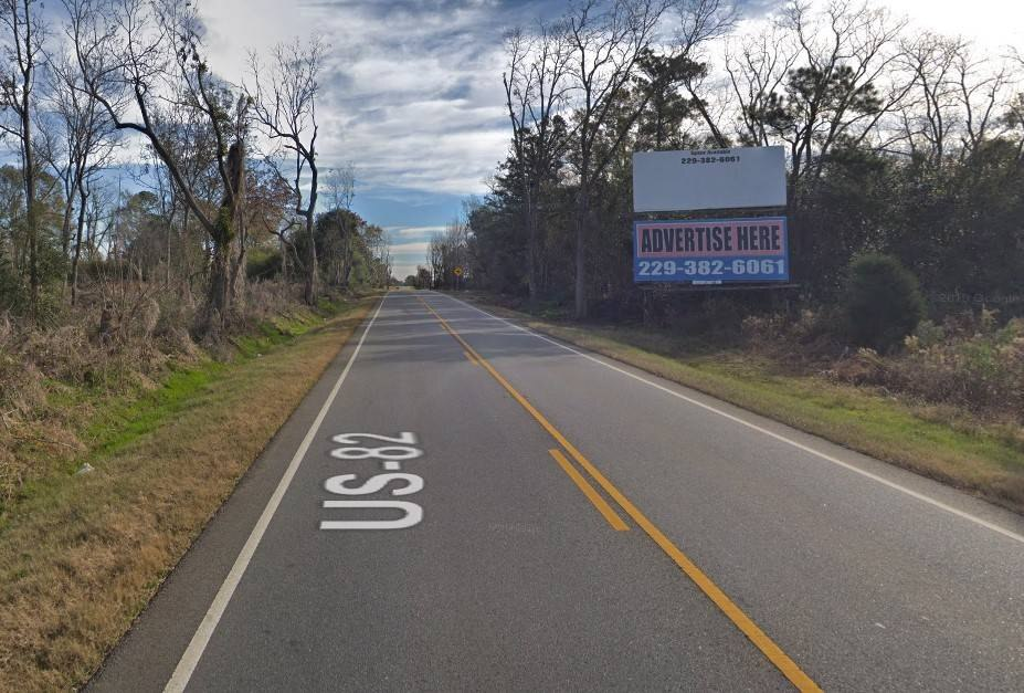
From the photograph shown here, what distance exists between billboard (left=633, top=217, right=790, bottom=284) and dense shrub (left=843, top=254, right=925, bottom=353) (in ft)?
25.8

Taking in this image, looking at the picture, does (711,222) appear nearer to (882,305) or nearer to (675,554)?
(882,305)

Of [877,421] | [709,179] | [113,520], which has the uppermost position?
[709,179]

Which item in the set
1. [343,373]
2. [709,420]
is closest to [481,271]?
[343,373]

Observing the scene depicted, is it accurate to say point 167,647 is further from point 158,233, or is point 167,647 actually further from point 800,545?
point 158,233

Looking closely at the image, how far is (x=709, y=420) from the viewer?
1087cm

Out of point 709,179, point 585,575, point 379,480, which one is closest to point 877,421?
point 379,480

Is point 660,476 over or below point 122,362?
below

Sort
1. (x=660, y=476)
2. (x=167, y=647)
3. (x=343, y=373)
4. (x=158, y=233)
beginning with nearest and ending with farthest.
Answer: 1. (x=167, y=647)
2. (x=660, y=476)
3. (x=343, y=373)
4. (x=158, y=233)

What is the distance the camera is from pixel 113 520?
6168 mm

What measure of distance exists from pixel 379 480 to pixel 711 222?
2423cm

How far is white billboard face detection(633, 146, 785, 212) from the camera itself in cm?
2892

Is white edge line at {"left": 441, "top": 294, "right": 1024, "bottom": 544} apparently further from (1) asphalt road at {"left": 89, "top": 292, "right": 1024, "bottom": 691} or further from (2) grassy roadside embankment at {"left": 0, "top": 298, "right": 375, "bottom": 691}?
(2) grassy roadside embankment at {"left": 0, "top": 298, "right": 375, "bottom": 691}

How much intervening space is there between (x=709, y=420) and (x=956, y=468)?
3431 mm

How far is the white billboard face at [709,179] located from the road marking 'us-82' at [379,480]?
2263cm
